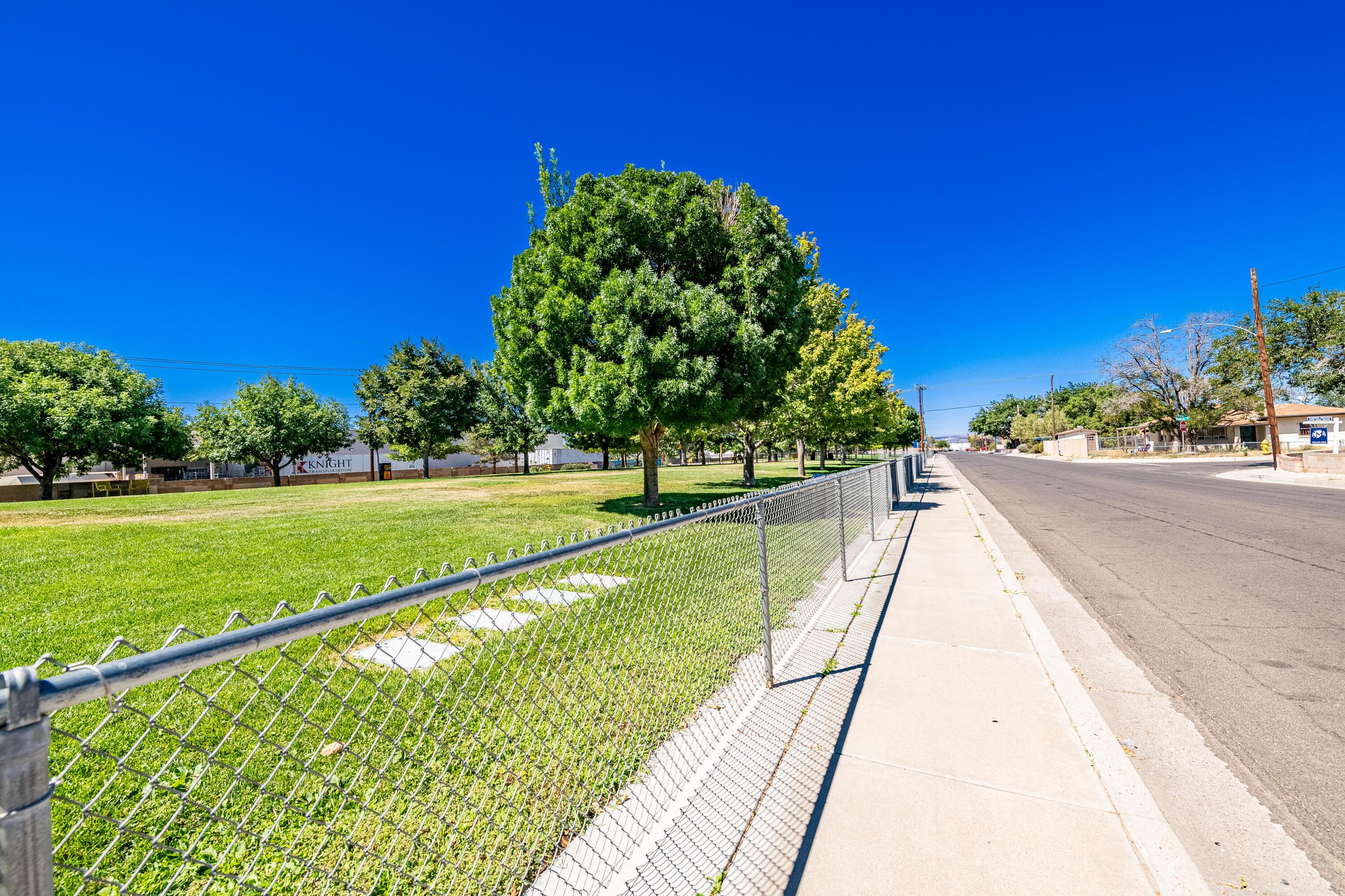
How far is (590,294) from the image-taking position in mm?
11781

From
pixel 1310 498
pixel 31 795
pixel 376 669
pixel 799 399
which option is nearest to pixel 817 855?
pixel 31 795

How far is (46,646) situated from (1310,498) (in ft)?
75.9

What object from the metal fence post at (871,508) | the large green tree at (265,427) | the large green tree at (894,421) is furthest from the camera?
the large green tree at (265,427)

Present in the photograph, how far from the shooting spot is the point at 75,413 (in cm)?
2452

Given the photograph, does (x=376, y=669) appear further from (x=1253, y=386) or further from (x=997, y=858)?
(x=1253, y=386)

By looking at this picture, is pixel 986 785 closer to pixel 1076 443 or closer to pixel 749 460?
pixel 749 460

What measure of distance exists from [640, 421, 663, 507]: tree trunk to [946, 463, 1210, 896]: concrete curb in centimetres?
992

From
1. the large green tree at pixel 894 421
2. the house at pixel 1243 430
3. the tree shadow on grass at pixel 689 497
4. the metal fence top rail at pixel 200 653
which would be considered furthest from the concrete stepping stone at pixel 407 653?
the house at pixel 1243 430

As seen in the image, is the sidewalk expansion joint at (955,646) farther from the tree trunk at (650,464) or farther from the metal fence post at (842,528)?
the tree trunk at (650,464)

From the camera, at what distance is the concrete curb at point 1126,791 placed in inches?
86.0

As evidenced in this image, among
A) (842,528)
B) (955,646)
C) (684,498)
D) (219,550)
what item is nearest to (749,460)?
(684,498)

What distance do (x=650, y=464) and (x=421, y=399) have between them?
96.3 ft

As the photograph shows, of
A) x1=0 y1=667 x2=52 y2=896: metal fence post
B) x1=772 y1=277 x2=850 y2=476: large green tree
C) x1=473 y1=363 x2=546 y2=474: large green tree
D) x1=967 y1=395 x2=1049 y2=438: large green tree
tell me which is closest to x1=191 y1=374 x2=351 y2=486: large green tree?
x1=473 y1=363 x2=546 y2=474: large green tree

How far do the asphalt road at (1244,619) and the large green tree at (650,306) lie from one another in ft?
21.0
